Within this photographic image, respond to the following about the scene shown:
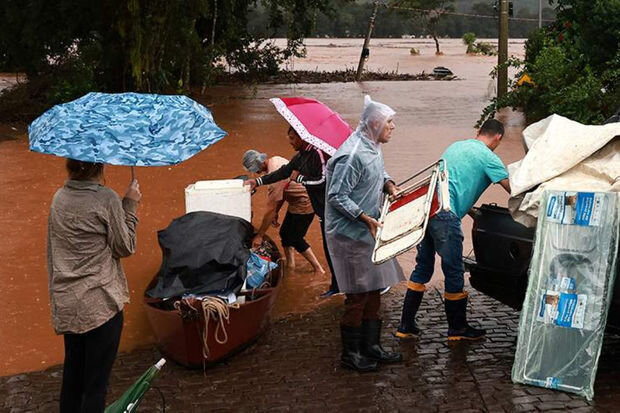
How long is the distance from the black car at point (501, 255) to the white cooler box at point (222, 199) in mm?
2421

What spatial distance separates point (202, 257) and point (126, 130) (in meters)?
2.14

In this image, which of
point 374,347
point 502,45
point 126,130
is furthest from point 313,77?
point 126,130

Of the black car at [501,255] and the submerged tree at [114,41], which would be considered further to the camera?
the submerged tree at [114,41]

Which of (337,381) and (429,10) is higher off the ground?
(429,10)

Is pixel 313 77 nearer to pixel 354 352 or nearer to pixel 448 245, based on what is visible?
pixel 448 245

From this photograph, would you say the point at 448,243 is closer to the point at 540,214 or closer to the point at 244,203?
the point at 540,214

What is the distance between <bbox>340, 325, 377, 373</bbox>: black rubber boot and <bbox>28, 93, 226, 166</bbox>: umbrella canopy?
6.67ft

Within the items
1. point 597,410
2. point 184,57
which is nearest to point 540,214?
point 597,410

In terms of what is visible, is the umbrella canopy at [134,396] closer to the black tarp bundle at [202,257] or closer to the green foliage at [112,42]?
the black tarp bundle at [202,257]

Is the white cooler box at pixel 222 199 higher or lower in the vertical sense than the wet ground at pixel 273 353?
higher

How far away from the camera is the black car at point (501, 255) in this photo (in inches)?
265

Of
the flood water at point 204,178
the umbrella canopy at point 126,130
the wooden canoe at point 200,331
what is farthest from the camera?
the flood water at point 204,178

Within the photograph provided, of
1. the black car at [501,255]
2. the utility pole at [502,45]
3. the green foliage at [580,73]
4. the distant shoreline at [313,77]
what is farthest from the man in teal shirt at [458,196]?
the distant shoreline at [313,77]

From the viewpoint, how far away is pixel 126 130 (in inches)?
212
